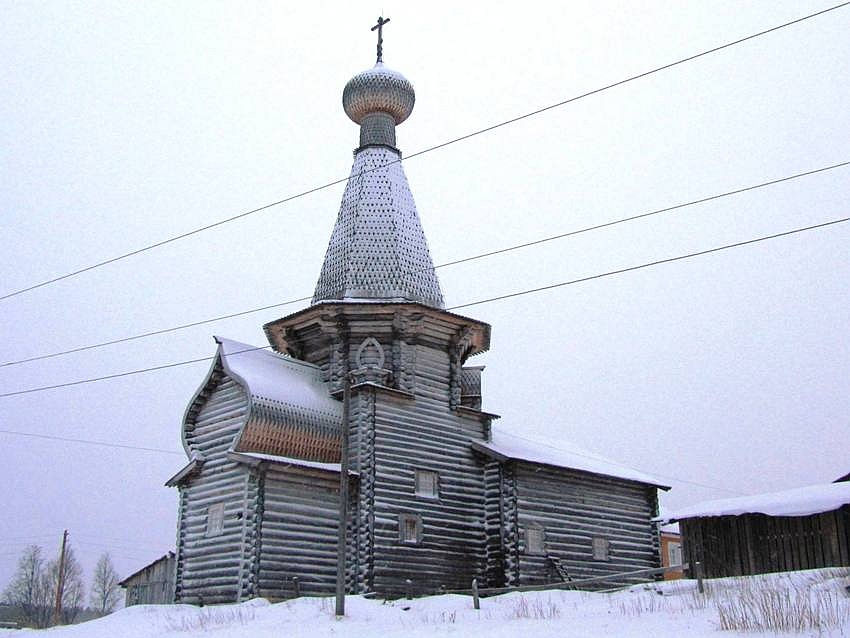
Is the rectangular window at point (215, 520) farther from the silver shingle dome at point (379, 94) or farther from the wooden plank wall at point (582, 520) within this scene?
the silver shingle dome at point (379, 94)

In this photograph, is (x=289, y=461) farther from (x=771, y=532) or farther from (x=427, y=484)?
(x=771, y=532)

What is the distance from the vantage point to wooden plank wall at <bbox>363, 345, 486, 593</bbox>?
24875mm

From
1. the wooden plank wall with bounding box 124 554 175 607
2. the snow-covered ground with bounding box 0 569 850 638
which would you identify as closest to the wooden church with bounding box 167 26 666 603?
the snow-covered ground with bounding box 0 569 850 638

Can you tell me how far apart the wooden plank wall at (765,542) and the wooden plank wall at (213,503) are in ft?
37.6

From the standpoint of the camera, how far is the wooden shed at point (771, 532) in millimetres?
19812

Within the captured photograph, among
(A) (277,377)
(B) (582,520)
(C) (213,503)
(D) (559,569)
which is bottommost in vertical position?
(D) (559,569)

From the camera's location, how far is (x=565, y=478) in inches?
1161

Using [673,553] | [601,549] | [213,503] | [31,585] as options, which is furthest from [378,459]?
[31,585]

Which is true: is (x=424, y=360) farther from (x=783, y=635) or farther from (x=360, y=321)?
(x=783, y=635)

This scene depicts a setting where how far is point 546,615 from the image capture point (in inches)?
665

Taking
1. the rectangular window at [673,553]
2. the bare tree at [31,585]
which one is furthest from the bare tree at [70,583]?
the rectangular window at [673,553]

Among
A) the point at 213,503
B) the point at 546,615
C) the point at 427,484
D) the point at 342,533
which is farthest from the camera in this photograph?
the point at 427,484

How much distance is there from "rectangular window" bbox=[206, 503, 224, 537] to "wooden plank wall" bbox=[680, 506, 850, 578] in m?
12.0

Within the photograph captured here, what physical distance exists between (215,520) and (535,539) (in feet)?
32.2
